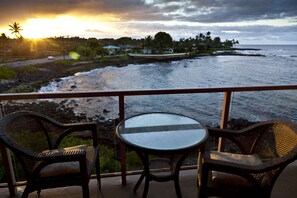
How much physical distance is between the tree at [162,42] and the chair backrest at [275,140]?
Answer: 127 ft

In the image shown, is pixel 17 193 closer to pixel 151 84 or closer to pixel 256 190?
pixel 256 190

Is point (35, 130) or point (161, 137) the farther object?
point (35, 130)

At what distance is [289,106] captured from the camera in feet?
11.7

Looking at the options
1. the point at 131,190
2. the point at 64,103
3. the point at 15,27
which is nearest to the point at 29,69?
the point at 15,27

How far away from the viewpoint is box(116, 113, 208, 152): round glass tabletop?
5.68ft

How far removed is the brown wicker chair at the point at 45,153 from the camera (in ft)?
5.26

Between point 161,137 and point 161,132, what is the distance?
0.10 m

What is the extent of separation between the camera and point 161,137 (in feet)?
6.19

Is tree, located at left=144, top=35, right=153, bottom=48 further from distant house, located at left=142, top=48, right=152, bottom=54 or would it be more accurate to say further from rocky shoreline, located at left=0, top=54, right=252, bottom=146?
rocky shoreline, located at left=0, top=54, right=252, bottom=146

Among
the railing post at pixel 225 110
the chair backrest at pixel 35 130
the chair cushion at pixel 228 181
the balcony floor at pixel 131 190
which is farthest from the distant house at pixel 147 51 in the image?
the chair cushion at pixel 228 181

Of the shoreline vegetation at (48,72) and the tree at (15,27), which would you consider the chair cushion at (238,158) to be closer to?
the shoreline vegetation at (48,72)

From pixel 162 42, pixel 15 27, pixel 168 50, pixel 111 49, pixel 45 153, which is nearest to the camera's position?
pixel 45 153

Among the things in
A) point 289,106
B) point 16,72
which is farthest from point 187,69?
point 289,106

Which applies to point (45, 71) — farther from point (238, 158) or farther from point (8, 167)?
point (238, 158)
